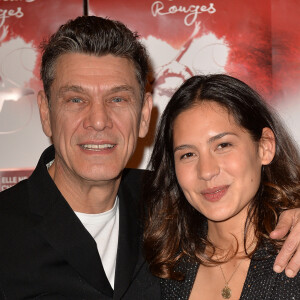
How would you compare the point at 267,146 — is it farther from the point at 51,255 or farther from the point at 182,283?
the point at 51,255

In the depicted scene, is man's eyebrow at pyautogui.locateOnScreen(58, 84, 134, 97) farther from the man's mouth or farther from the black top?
the black top

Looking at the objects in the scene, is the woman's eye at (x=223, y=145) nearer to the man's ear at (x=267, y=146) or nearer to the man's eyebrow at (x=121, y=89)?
the man's ear at (x=267, y=146)

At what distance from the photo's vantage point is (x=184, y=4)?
2.83 metres

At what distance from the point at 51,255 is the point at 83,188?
319 millimetres

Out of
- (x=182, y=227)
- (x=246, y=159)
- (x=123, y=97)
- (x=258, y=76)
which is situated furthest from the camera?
(x=258, y=76)

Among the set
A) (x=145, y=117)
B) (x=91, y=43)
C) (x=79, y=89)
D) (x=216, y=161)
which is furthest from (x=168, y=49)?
(x=216, y=161)

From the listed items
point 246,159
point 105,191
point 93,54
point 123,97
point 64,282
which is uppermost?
point 93,54

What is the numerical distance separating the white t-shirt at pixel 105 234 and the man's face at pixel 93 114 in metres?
0.18

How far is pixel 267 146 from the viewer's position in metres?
2.04

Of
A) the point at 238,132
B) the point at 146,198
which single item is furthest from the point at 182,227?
the point at 238,132

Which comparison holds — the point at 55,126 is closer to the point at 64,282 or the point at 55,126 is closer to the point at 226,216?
the point at 64,282

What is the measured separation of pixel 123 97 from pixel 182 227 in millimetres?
606

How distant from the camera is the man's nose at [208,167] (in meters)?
1.89

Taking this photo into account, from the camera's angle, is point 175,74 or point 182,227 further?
point 175,74
